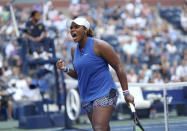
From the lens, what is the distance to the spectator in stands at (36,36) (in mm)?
11633

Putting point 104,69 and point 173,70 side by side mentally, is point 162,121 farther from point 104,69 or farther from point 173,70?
point 173,70

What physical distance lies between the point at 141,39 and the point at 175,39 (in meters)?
1.80

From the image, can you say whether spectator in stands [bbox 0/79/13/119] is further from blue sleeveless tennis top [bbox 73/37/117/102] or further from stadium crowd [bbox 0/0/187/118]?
blue sleeveless tennis top [bbox 73/37/117/102]

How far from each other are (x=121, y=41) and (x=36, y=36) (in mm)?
7800

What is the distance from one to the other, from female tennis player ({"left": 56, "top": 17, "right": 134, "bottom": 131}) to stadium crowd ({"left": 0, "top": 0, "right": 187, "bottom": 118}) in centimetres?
897

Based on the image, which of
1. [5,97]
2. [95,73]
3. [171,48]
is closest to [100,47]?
[95,73]

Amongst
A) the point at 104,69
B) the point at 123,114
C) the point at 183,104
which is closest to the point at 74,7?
the point at 123,114

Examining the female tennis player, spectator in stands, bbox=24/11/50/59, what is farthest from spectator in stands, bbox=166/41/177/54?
the female tennis player

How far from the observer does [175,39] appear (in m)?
20.7

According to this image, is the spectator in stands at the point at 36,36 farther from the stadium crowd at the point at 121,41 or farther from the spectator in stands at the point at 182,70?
the spectator in stands at the point at 182,70

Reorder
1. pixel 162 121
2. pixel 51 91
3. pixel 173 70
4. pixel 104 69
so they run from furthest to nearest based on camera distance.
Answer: pixel 173 70 < pixel 51 91 < pixel 162 121 < pixel 104 69

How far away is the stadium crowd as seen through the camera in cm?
1585

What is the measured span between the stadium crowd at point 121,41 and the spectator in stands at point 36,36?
8.86ft

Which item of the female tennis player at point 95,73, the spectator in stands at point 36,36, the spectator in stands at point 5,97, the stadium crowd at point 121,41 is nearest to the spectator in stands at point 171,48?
the stadium crowd at point 121,41
